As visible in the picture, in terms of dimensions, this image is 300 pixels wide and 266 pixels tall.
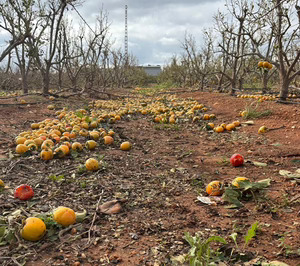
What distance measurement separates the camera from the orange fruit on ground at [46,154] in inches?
157

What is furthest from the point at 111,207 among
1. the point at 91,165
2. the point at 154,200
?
the point at 91,165

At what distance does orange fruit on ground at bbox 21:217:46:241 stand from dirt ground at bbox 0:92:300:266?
0.16 ft

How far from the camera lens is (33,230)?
79.4 inches

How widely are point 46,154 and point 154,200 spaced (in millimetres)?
2040

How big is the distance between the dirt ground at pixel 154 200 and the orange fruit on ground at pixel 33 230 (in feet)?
0.16

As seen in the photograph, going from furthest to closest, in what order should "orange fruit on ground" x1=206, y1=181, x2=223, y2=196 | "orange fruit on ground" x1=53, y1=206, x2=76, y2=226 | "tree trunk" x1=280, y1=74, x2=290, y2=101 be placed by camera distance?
"tree trunk" x1=280, y1=74, x2=290, y2=101 → "orange fruit on ground" x1=206, y1=181, x2=223, y2=196 → "orange fruit on ground" x1=53, y1=206, x2=76, y2=226

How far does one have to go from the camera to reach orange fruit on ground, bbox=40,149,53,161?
3.99 meters

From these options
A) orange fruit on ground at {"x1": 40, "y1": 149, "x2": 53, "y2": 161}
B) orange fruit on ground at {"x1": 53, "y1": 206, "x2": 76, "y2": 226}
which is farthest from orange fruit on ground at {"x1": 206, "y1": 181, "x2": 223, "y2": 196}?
orange fruit on ground at {"x1": 40, "y1": 149, "x2": 53, "y2": 161}

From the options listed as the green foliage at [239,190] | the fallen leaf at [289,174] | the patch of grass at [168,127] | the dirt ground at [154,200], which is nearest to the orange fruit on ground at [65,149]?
the dirt ground at [154,200]

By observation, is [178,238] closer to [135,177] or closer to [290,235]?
[290,235]

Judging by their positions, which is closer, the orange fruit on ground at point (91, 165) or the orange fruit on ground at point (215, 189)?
the orange fruit on ground at point (215, 189)

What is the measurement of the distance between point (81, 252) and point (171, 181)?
165 centimetres

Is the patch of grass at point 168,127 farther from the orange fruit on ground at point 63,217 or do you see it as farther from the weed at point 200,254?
the weed at point 200,254

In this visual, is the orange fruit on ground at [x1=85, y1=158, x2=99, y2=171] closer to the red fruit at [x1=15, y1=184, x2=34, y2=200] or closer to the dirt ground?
the dirt ground
